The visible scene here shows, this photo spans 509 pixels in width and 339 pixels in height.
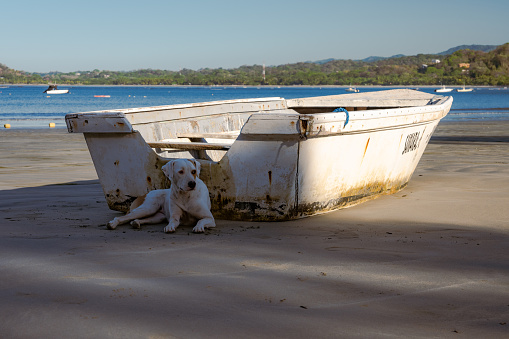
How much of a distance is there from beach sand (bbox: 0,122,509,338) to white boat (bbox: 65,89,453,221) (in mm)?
202

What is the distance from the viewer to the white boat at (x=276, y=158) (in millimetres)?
5207

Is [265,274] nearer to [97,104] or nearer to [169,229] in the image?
[169,229]

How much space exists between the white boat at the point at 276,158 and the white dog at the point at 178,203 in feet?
1.09

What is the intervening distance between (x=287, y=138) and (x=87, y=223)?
1.99 metres

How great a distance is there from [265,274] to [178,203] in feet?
5.41

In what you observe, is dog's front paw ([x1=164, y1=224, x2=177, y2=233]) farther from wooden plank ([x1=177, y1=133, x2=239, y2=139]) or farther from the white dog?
wooden plank ([x1=177, y1=133, x2=239, y2=139])

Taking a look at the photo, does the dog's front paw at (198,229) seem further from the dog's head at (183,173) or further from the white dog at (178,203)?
the dog's head at (183,173)

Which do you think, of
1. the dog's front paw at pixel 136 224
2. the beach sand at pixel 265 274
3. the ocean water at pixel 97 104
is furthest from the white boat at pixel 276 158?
the ocean water at pixel 97 104

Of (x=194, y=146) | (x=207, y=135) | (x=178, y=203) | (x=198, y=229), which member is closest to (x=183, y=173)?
(x=178, y=203)

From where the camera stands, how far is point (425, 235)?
4.92 meters

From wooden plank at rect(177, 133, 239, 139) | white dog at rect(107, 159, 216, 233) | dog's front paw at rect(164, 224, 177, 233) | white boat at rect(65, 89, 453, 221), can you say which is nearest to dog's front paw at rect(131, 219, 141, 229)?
white dog at rect(107, 159, 216, 233)

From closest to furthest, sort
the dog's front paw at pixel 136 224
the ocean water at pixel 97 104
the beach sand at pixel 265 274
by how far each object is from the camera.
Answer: the beach sand at pixel 265 274
the dog's front paw at pixel 136 224
the ocean water at pixel 97 104

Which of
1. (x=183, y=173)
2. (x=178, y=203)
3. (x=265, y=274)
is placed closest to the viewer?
(x=265, y=274)

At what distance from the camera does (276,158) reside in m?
5.23
